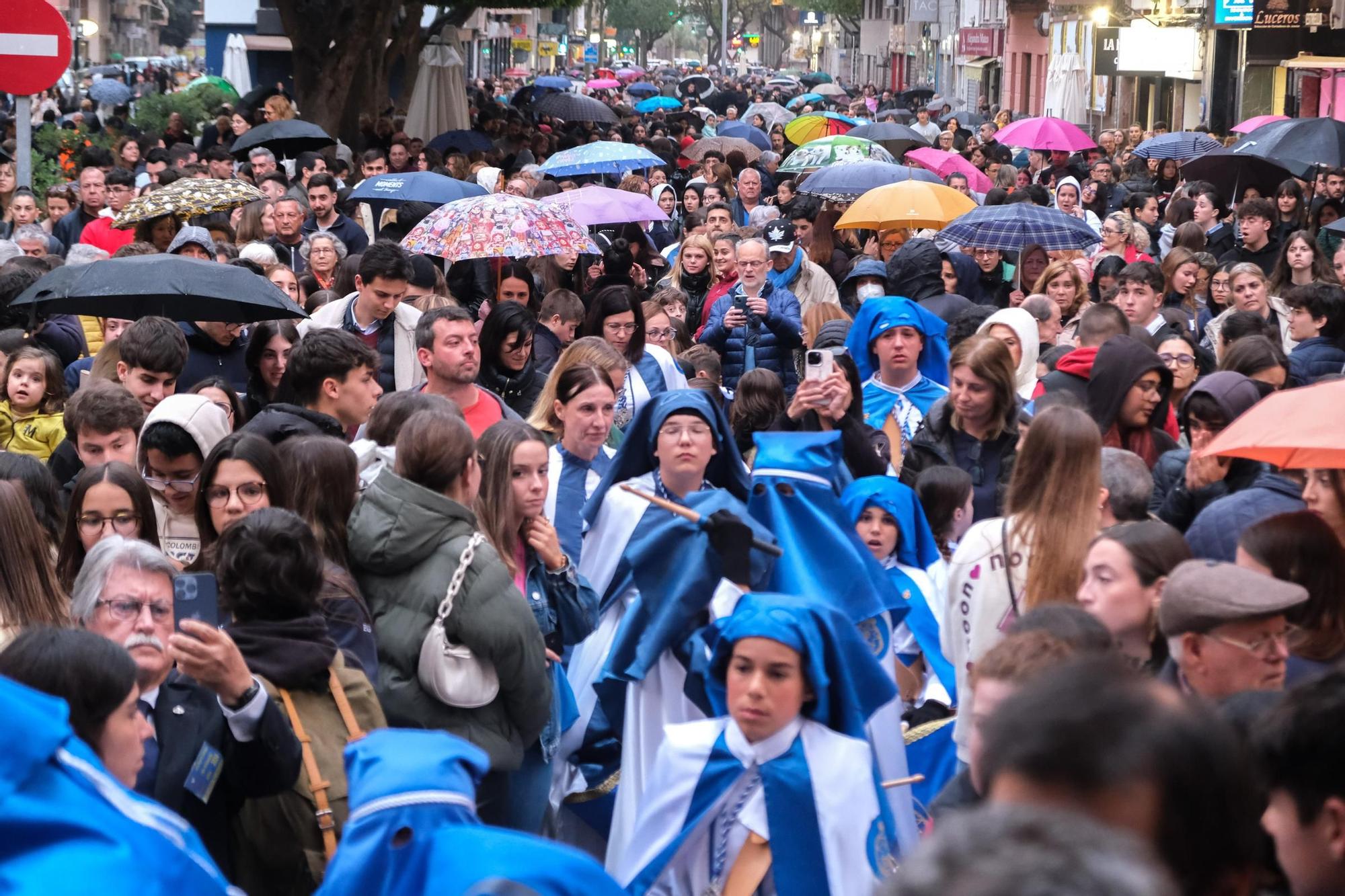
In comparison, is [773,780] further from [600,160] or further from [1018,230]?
[600,160]

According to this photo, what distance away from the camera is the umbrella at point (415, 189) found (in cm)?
1350

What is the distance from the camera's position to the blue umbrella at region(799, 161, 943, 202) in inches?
588

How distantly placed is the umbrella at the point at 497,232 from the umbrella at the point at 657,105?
30.1m

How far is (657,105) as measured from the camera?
40.7m

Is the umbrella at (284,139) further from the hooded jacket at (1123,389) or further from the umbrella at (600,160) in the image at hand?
the hooded jacket at (1123,389)

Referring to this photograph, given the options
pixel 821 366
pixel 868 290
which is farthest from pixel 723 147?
pixel 821 366

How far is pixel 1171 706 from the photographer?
6.40ft

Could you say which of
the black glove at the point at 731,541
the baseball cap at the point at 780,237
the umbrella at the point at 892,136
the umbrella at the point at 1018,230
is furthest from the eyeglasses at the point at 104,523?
the umbrella at the point at 892,136

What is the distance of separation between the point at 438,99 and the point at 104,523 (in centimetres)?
2547

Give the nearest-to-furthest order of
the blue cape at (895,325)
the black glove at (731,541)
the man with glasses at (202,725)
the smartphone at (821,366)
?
the man with glasses at (202,725)
the black glove at (731,541)
the smartphone at (821,366)
the blue cape at (895,325)

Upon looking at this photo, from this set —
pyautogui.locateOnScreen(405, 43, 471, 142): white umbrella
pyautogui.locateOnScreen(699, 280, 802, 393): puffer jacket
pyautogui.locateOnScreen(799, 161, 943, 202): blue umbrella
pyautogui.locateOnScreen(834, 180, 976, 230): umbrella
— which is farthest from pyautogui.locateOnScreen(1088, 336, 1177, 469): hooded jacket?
pyautogui.locateOnScreen(405, 43, 471, 142): white umbrella

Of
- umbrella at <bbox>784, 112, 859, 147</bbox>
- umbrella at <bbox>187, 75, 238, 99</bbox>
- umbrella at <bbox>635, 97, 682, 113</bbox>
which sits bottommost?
umbrella at <bbox>784, 112, 859, 147</bbox>

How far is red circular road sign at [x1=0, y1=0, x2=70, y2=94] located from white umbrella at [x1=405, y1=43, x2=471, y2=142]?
20.9 m

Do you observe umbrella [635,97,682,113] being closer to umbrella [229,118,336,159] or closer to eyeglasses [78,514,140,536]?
umbrella [229,118,336,159]
